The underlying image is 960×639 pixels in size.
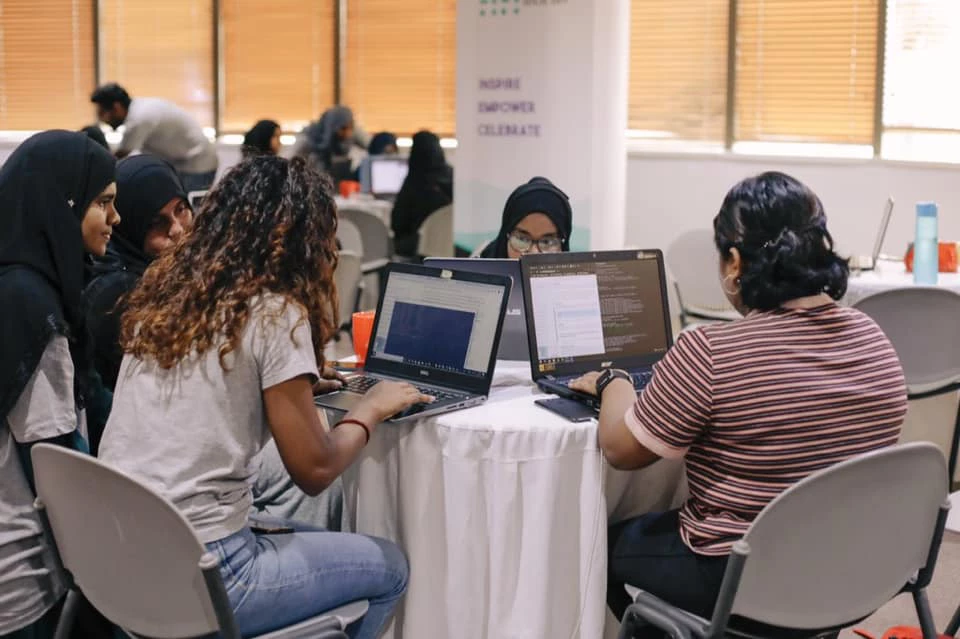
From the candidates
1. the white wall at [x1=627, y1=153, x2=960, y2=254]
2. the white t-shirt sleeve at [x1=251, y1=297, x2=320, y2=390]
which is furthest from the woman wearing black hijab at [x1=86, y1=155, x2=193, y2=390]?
the white wall at [x1=627, y1=153, x2=960, y2=254]

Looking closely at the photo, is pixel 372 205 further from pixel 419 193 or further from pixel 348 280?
pixel 348 280

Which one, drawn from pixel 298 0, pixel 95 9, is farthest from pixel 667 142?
pixel 95 9

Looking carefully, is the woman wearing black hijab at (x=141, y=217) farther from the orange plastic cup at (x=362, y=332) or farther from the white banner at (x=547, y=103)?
the white banner at (x=547, y=103)

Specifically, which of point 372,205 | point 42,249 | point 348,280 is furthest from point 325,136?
point 42,249

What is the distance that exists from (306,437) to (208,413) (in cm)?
17

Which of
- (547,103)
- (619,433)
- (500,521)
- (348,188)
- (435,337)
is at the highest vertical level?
(547,103)

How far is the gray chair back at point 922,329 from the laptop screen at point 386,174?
4.61 meters

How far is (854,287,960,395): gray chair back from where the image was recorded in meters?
3.73

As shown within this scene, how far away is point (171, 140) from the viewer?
23.2 feet

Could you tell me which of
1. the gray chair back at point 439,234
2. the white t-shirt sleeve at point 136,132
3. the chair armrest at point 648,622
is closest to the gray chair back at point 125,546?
the chair armrest at point 648,622

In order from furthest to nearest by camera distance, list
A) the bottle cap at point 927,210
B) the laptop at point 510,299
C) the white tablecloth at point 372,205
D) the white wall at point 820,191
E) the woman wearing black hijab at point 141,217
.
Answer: the white tablecloth at point 372,205 < the white wall at point 820,191 < the bottle cap at point 927,210 < the woman wearing black hijab at point 141,217 < the laptop at point 510,299

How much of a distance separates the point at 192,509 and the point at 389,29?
733cm

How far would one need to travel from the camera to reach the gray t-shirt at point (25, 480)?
2.06 m

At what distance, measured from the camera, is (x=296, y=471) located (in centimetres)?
198
